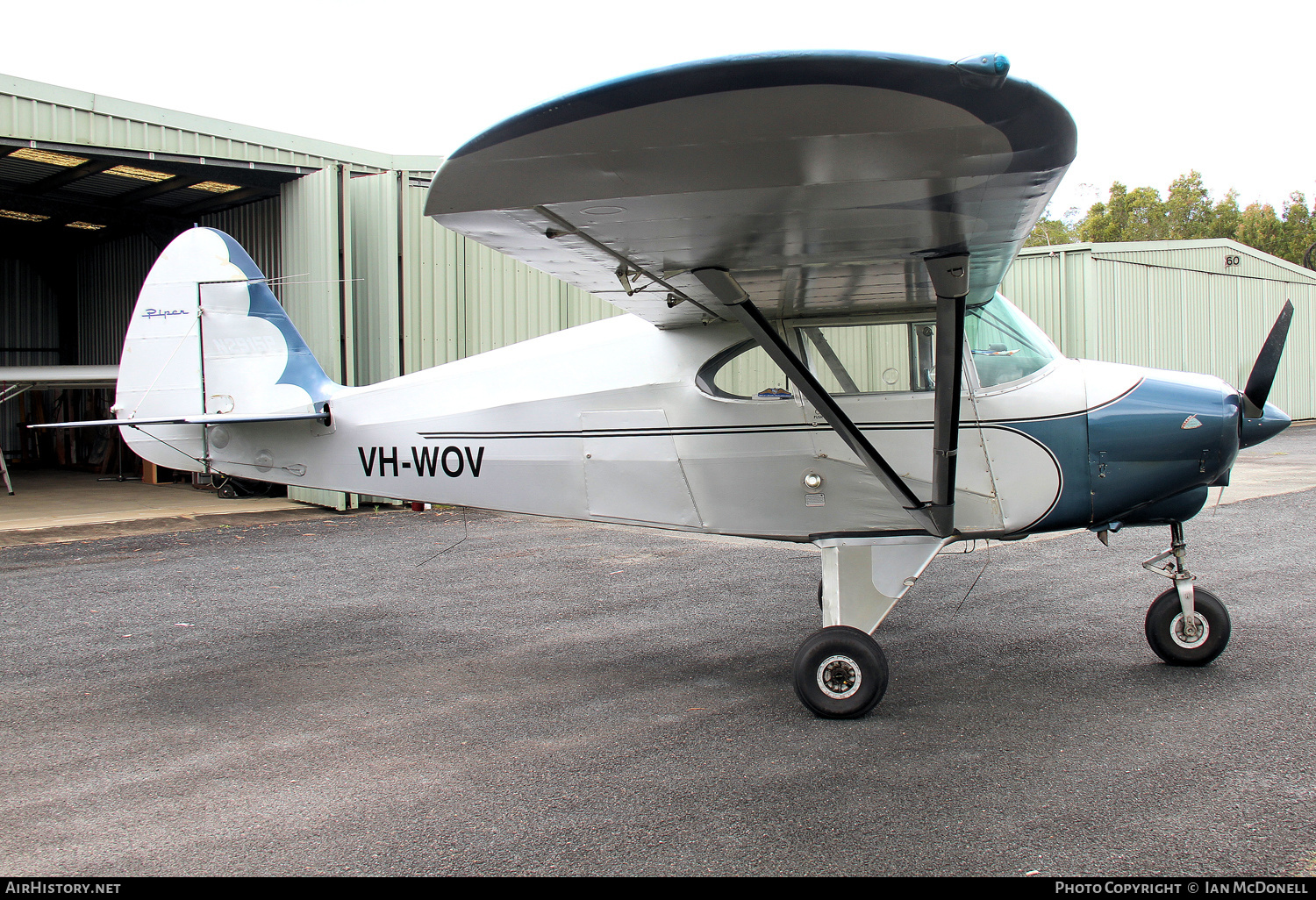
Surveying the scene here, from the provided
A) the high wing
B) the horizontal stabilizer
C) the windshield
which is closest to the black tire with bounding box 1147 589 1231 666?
the windshield

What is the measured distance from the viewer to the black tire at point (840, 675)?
4.25 metres

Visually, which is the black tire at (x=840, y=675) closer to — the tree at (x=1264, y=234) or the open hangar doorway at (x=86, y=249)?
the open hangar doorway at (x=86, y=249)

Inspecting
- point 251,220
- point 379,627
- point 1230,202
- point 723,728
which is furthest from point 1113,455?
point 1230,202

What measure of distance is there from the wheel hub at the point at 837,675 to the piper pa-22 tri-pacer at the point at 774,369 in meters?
0.02

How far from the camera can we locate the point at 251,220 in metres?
16.9

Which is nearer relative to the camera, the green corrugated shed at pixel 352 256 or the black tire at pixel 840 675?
the black tire at pixel 840 675

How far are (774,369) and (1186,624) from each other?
9.04 feet

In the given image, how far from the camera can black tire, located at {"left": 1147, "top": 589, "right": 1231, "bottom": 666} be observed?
15.9 feet

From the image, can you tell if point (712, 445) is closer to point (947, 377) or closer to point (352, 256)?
point (947, 377)

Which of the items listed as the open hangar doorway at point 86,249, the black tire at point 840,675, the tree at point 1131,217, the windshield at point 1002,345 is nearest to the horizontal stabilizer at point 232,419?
the black tire at point 840,675

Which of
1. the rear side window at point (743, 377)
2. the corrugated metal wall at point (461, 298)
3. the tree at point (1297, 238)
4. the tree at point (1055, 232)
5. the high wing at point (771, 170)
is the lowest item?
the rear side window at point (743, 377)

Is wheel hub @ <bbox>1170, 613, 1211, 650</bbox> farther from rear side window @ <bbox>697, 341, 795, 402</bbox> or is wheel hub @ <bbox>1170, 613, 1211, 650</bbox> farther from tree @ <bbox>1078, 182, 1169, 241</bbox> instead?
tree @ <bbox>1078, 182, 1169, 241</bbox>

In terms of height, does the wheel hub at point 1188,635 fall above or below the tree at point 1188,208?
below

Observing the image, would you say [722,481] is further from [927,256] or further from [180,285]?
[180,285]
